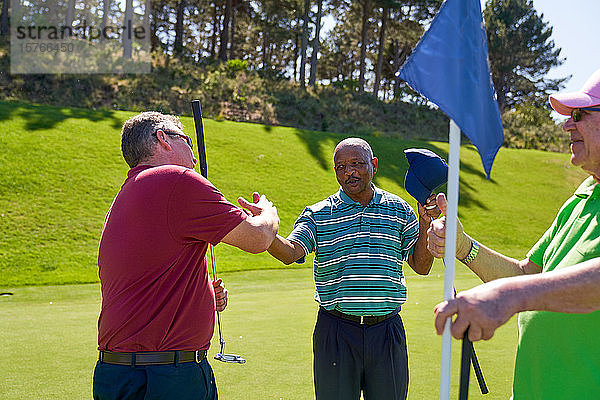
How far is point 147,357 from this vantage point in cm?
238

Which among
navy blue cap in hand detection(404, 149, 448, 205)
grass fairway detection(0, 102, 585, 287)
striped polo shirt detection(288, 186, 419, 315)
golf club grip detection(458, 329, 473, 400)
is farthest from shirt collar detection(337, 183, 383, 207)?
grass fairway detection(0, 102, 585, 287)

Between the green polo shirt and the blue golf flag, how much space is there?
0.45 metres

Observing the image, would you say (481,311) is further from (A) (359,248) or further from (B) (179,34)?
(B) (179,34)

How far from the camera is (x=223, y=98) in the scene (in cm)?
2497

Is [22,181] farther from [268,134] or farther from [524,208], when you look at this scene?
[524,208]

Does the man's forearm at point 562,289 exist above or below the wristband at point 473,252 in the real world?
above

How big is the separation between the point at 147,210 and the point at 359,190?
1.35m

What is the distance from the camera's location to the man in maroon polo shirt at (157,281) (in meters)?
2.37

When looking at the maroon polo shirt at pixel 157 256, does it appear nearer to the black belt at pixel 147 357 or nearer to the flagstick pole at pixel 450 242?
the black belt at pixel 147 357

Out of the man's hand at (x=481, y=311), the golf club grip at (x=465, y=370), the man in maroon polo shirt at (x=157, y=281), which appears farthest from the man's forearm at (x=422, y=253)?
the man's hand at (x=481, y=311)

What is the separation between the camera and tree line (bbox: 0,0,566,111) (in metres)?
29.8

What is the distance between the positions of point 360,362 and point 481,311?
75.9 inches

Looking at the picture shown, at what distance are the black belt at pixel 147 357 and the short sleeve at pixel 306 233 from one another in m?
1.03

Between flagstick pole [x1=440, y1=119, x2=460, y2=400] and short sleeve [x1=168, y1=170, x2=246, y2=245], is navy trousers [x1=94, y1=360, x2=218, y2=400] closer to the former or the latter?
short sleeve [x1=168, y1=170, x2=246, y2=245]
